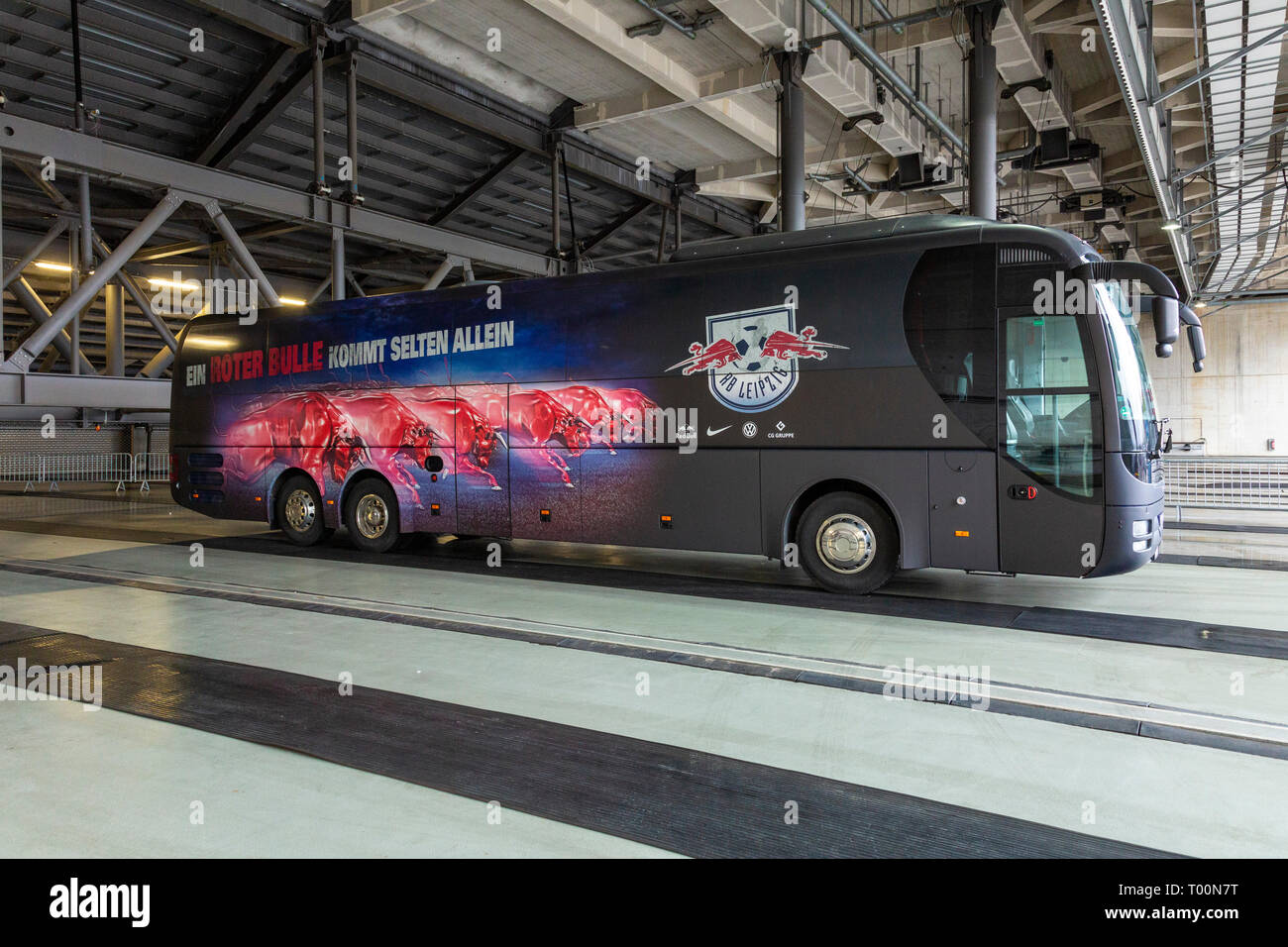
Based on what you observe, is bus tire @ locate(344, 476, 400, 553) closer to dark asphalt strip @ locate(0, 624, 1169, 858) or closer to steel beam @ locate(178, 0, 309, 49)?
dark asphalt strip @ locate(0, 624, 1169, 858)

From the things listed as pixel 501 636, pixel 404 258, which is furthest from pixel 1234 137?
pixel 404 258

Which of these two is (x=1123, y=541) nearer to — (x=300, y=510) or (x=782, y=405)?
(x=782, y=405)

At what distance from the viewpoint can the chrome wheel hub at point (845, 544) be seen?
772cm

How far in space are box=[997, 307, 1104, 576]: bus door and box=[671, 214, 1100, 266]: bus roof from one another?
1.92 feet

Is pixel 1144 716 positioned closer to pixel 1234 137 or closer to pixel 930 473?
pixel 930 473

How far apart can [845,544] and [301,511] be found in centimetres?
756

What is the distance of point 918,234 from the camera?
739 centimetres

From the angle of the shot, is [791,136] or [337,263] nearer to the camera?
[791,136]

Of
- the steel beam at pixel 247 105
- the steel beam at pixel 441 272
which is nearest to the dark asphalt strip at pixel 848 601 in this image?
the steel beam at pixel 247 105

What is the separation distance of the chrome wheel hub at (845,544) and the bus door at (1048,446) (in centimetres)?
117

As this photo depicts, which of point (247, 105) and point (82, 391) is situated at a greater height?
point (247, 105)
